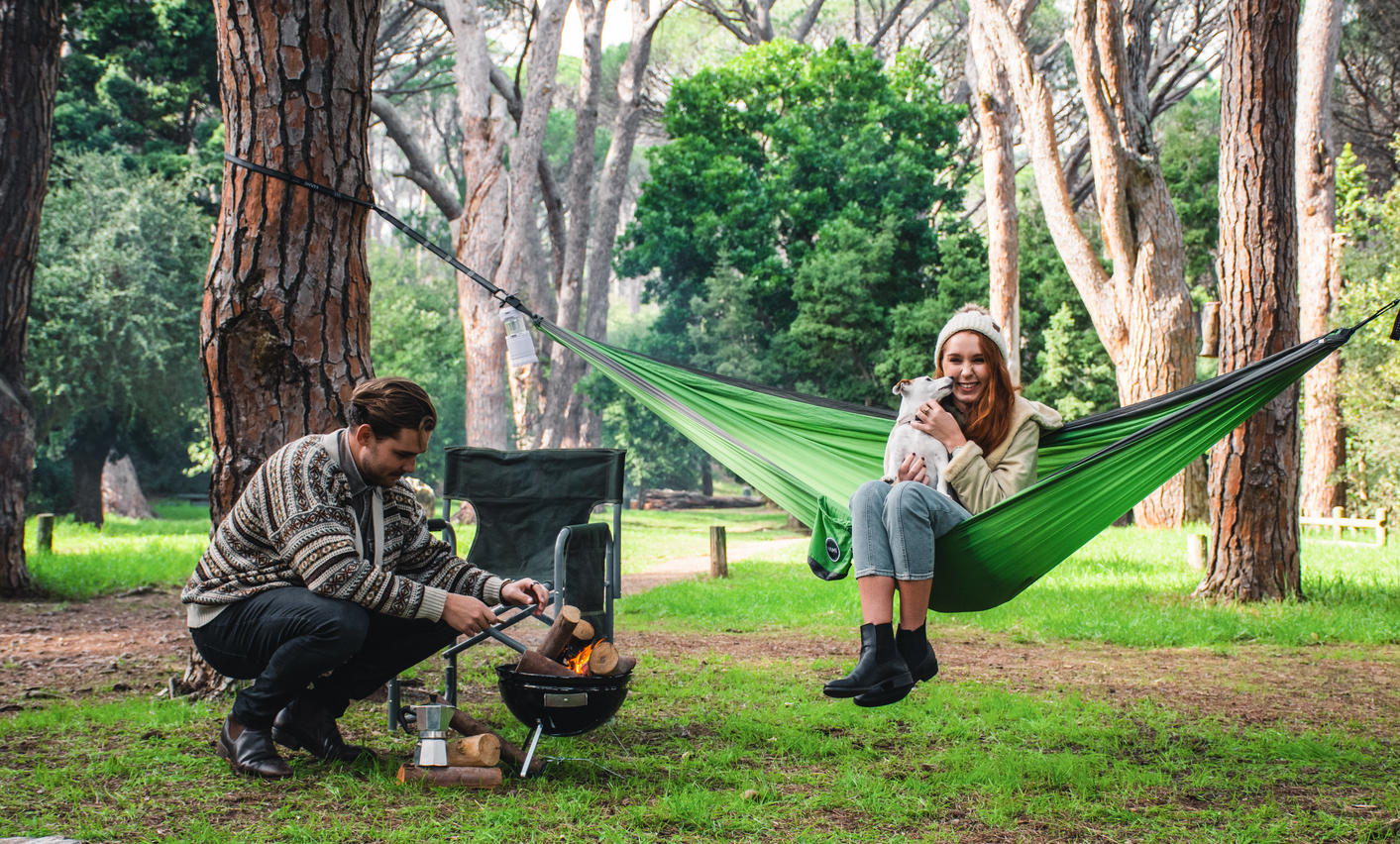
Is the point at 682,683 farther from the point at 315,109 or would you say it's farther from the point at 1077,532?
the point at 315,109

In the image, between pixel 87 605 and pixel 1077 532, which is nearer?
pixel 1077 532

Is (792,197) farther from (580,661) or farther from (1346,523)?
(580,661)

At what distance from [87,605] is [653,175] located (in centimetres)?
1011

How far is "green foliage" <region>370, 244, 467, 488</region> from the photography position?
14.5 meters

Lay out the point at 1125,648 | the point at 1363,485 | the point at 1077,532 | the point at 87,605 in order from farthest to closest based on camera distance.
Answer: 1. the point at 1363,485
2. the point at 87,605
3. the point at 1125,648
4. the point at 1077,532

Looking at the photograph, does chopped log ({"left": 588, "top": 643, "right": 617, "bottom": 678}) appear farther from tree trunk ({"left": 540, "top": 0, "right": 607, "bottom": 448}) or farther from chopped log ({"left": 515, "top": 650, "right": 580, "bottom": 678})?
tree trunk ({"left": 540, "top": 0, "right": 607, "bottom": 448})

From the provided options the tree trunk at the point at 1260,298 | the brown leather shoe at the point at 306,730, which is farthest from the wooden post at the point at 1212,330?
the brown leather shoe at the point at 306,730

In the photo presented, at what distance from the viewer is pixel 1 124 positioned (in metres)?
5.22

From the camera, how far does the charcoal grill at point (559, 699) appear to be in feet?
7.32

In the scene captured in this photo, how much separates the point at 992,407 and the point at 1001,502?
372mm

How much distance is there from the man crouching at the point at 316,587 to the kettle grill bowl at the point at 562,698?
0.17 m

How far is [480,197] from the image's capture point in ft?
35.3

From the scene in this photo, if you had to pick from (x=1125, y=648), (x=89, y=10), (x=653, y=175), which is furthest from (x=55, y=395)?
(x=1125, y=648)

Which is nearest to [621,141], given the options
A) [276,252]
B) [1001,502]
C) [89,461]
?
[89,461]
